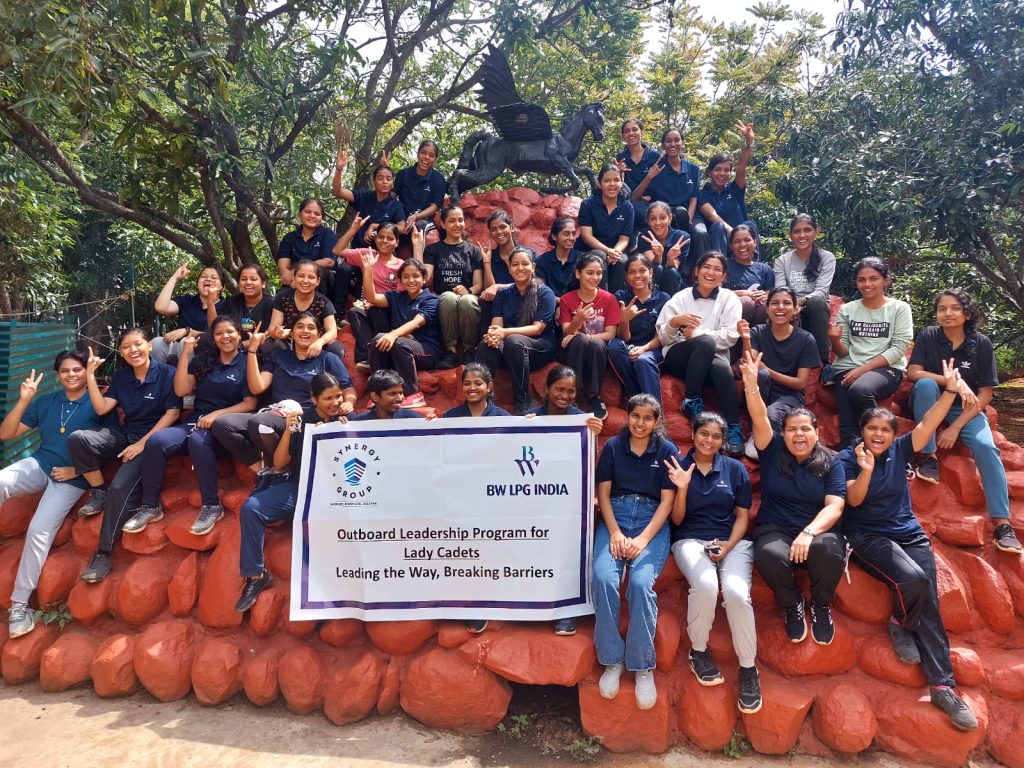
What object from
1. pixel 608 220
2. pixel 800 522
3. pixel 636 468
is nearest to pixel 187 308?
pixel 608 220

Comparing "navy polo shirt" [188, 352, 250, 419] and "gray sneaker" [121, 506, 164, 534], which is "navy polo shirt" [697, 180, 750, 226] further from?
"gray sneaker" [121, 506, 164, 534]

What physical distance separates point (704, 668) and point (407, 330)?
2.75m

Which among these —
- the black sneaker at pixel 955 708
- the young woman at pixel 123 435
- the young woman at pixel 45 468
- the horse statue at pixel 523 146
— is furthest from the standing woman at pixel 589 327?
the horse statue at pixel 523 146

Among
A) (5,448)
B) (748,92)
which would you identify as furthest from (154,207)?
(748,92)

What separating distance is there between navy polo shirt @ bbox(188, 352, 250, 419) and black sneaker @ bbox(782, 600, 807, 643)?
3.32m

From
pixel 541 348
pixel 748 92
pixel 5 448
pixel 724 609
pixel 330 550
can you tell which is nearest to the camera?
pixel 724 609

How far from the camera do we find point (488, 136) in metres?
7.33

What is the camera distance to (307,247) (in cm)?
556

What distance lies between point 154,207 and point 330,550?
5.21 metres

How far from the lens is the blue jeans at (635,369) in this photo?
162 inches

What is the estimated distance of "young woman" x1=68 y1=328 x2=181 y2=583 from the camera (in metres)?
3.92

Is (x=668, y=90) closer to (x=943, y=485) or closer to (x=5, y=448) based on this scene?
(x=943, y=485)

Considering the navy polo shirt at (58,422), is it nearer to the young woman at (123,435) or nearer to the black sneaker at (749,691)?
the young woman at (123,435)

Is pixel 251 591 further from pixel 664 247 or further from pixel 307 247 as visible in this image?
pixel 664 247
